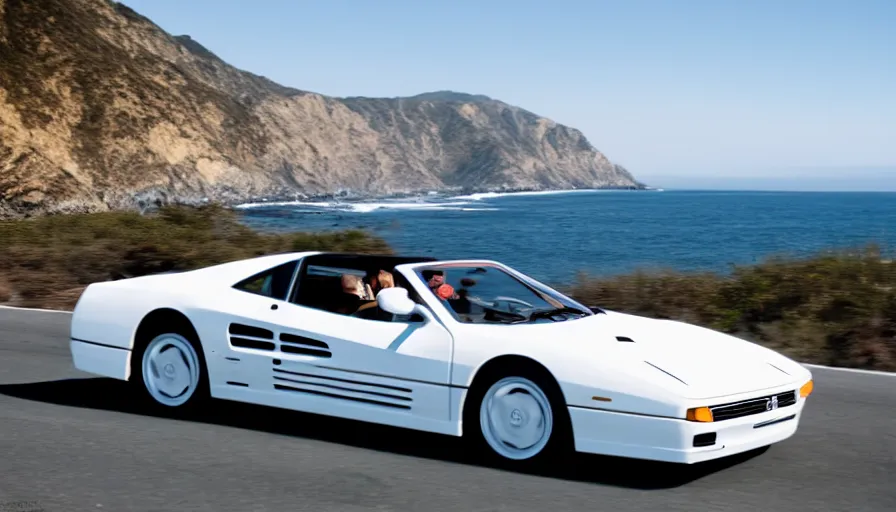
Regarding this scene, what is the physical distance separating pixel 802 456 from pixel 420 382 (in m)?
2.35

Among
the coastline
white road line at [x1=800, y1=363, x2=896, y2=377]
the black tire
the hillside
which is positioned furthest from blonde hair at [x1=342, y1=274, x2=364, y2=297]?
the hillside

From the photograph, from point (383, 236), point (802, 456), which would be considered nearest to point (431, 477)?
point (802, 456)

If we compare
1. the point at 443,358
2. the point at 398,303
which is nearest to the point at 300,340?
the point at 398,303

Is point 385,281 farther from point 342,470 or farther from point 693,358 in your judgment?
point 693,358

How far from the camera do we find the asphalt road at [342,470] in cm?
508

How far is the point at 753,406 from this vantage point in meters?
5.55

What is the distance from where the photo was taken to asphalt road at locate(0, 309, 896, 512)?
16.7ft

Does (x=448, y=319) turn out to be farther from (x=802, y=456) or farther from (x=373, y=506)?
(x=802, y=456)

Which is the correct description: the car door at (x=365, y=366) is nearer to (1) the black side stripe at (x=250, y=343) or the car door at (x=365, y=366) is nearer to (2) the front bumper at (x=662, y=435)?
(1) the black side stripe at (x=250, y=343)

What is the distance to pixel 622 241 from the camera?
183ft

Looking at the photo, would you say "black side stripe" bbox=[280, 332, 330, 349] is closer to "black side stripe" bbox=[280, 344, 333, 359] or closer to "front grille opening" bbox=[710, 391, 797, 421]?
"black side stripe" bbox=[280, 344, 333, 359]

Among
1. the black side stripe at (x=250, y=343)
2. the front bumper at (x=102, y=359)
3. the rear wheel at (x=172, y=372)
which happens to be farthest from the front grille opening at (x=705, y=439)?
the front bumper at (x=102, y=359)

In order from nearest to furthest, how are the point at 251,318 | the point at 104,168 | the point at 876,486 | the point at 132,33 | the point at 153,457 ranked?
1. the point at 876,486
2. the point at 153,457
3. the point at 251,318
4. the point at 104,168
5. the point at 132,33

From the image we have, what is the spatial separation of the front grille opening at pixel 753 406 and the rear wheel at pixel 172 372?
3.49 meters
